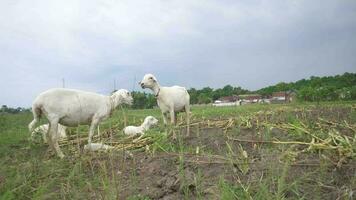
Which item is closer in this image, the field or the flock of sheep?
the field

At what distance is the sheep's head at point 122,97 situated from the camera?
30.7 ft

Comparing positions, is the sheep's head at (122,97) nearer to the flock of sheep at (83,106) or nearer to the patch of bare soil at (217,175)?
the flock of sheep at (83,106)

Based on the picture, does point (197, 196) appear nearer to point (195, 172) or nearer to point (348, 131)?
point (195, 172)

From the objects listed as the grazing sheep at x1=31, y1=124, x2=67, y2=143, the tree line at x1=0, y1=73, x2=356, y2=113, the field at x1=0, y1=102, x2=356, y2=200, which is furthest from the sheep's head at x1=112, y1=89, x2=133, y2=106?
the tree line at x1=0, y1=73, x2=356, y2=113

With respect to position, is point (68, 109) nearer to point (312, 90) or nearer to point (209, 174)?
point (209, 174)

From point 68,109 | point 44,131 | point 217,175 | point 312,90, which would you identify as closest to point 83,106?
point 68,109

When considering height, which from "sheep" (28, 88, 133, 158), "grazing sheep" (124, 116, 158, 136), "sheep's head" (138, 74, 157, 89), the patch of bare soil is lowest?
the patch of bare soil

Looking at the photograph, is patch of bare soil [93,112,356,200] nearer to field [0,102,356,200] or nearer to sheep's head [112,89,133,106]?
field [0,102,356,200]

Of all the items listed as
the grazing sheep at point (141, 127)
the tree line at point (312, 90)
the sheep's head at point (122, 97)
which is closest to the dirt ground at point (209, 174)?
the sheep's head at point (122, 97)

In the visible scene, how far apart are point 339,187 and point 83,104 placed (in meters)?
5.97

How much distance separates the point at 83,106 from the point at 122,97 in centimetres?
140

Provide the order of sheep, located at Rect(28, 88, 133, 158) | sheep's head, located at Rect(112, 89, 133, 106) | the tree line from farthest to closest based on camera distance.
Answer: the tree line → sheep's head, located at Rect(112, 89, 133, 106) → sheep, located at Rect(28, 88, 133, 158)

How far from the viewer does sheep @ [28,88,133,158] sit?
25.5 ft

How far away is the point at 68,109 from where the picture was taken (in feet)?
26.2
